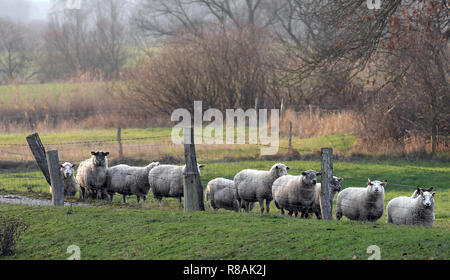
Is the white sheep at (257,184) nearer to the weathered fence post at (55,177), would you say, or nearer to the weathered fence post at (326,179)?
the weathered fence post at (326,179)

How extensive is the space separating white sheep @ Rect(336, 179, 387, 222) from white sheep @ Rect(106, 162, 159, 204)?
227 inches

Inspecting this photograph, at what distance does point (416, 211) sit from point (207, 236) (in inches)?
193

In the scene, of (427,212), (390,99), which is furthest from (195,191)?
(390,99)

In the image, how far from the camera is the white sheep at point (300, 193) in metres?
14.3

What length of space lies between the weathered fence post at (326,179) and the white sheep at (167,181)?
4.97 metres

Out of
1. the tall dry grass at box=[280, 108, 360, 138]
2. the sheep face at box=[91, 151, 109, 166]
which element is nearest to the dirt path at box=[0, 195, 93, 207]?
the sheep face at box=[91, 151, 109, 166]

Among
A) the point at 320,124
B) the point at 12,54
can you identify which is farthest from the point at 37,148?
the point at 12,54

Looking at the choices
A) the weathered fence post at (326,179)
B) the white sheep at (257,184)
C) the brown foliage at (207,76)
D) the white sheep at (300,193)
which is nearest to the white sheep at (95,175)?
the white sheep at (257,184)

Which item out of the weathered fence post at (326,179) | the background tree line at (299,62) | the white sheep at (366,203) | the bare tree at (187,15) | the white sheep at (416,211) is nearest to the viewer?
the weathered fence post at (326,179)

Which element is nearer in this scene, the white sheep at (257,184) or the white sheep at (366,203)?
the white sheep at (366,203)

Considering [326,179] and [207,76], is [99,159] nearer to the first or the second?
[326,179]

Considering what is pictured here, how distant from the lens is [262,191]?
15.9 metres

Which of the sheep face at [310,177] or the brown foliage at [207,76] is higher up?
the brown foliage at [207,76]
